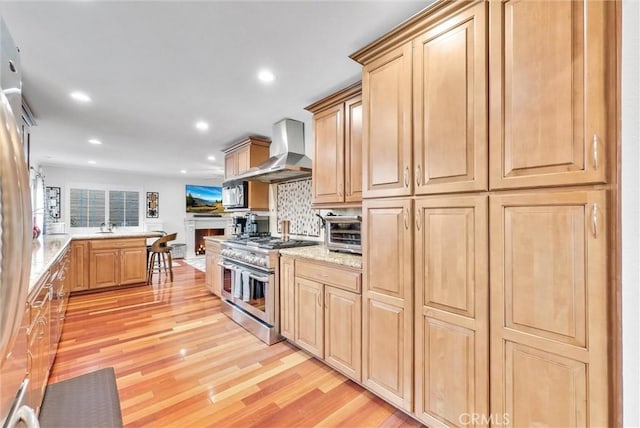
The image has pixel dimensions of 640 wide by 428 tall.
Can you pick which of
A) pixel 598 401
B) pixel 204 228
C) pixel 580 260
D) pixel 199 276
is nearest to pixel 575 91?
pixel 580 260

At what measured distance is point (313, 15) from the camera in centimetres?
159

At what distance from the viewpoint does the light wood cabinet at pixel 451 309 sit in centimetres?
133

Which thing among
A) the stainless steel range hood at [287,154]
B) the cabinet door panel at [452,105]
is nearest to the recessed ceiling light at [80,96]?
the stainless steel range hood at [287,154]

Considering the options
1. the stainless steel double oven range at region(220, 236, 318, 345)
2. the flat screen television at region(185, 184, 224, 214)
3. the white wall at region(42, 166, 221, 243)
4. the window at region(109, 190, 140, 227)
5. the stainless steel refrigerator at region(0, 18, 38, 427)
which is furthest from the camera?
the flat screen television at region(185, 184, 224, 214)

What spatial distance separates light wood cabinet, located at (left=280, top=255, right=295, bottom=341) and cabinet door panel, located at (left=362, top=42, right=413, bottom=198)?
1154 mm

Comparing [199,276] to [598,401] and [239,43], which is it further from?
[598,401]

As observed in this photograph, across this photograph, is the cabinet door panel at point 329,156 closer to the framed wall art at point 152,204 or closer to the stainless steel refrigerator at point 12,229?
the stainless steel refrigerator at point 12,229

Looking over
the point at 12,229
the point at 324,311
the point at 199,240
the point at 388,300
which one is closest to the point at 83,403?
the point at 324,311

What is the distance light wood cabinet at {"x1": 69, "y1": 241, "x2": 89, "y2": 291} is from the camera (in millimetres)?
4234

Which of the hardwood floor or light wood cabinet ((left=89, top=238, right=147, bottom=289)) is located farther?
light wood cabinet ((left=89, top=238, right=147, bottom=289))

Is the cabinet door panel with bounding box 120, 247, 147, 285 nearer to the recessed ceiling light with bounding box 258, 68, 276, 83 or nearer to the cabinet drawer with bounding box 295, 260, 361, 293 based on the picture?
the cabinet drawer with bounding box 295, 260, 361, 293

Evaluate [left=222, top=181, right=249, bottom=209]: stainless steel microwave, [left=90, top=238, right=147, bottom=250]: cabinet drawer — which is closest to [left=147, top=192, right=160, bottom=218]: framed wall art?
[left=90, top=238, right=147, bottom=250]: cabinet drawer

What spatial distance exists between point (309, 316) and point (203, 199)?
756cm
